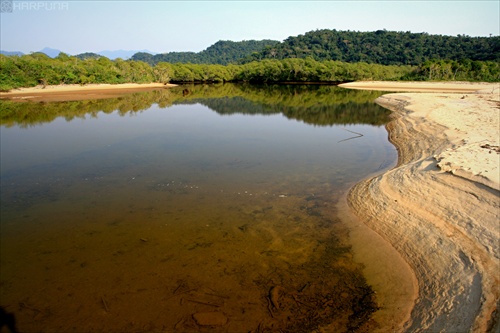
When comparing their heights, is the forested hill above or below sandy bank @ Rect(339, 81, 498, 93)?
above

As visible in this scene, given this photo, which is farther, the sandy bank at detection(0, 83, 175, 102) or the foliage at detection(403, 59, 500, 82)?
the foliage at detection(403, 59, 500, 82)

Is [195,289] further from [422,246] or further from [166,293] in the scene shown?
[422,246]

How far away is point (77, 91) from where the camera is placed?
214 feet

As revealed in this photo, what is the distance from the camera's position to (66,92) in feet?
205

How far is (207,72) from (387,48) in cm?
9900

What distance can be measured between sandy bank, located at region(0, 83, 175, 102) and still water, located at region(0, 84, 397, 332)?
37.6 metres

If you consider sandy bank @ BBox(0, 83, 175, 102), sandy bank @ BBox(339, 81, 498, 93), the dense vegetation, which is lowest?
sandy bank @ BBox(339, 81, 498, 93)

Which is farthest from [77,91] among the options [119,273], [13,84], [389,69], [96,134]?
[389,69]

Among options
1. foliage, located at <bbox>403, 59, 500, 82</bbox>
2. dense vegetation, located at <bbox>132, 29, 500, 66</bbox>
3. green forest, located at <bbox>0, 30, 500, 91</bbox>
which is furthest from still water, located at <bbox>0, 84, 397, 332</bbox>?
dense vegetation, located at <bbox>132, 29, 500, 66</bbox>

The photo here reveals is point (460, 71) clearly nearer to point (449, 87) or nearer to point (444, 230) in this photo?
point (449, 87)

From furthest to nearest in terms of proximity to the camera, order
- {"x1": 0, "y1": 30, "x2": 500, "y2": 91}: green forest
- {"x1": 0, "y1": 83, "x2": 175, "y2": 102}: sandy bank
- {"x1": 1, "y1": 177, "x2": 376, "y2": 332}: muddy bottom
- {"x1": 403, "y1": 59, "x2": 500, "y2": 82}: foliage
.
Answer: {"x1": 403, "y1": 59, "x2": 500, "y2": 82}: foliage, {"x1": 0, "y1": 30, "x2": 500, "y2": 91}: green forest, {"x1": 0, "y1": 83, "x2": 175, "y2": 102}: sandy bank, {"x1": 1, "y1": 177, "x2": 376, "y2": 332}: muddy bottom

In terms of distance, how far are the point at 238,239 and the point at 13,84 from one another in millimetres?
68534

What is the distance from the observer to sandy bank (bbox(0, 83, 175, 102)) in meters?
52.7

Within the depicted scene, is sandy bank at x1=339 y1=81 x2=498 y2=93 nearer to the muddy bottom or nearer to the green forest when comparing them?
the green forest
